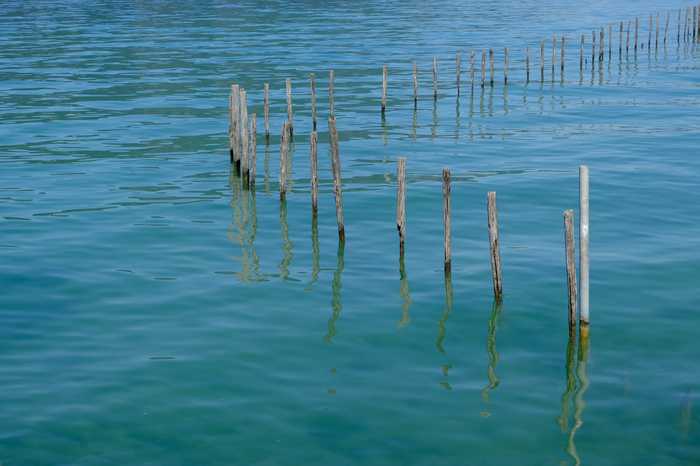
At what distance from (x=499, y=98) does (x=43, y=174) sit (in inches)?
842

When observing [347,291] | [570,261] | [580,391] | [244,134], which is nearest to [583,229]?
[570,261]

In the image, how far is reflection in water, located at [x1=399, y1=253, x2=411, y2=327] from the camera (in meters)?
16.2

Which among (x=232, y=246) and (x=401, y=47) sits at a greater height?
(x=401, y=47)

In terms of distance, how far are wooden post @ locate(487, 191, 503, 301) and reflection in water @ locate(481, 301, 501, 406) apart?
9.4 inches

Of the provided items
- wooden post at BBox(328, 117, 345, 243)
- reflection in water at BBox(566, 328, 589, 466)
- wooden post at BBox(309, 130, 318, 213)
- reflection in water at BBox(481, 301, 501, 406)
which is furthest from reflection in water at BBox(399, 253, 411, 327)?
wooden post at BBox(309, 130, 318, 213)

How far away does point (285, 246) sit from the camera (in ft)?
67.8

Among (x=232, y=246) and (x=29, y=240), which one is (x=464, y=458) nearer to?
(x=232, y=246)

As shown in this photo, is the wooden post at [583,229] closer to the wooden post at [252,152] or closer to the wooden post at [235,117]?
the wooden post at [252,152]

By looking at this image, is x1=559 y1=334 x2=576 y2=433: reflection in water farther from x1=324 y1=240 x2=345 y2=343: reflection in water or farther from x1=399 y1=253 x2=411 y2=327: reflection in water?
x1=324 y1=240 x2=345 y2=343: reflection in water

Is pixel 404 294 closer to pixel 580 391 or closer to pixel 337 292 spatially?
pixel 337 292

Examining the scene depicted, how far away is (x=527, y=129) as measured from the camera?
34281 millimetres

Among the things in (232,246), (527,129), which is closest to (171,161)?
(232,246)

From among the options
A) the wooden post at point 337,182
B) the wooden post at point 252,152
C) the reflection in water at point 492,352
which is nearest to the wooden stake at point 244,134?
the wooden post at point 252,152

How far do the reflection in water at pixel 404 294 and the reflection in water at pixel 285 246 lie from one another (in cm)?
224
